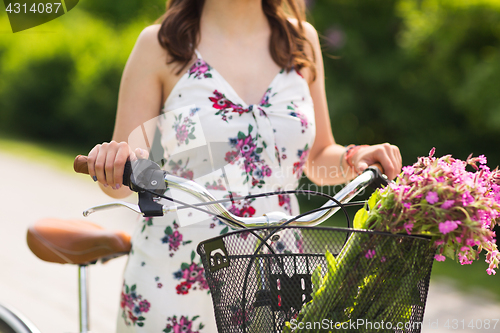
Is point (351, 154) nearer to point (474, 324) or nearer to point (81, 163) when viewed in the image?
point (81, 163)

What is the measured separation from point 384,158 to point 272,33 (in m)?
0.74

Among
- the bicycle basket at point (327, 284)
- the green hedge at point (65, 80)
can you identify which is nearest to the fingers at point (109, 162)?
the bicycle basket at point (327, 284)

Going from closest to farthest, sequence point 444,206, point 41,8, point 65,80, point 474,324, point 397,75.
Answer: point 444,206
point 474,324
point 41,8
point 397,75
point 65,80

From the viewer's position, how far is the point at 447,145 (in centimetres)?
598

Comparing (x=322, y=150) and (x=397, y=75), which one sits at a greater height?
(x=397, y=75)

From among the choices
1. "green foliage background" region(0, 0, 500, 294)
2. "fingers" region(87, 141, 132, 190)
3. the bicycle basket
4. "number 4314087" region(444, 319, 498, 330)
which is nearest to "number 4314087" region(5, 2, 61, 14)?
"green foliage background" region(0, 0, 500, 294)

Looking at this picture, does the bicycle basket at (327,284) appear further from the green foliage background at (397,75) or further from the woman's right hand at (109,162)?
the green foliage background at (397,75)

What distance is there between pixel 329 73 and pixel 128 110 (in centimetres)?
564

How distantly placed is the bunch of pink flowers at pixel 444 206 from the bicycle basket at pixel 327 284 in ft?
0.11

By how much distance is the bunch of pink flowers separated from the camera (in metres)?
0.97

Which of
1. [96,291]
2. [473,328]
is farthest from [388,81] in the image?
[96,291]

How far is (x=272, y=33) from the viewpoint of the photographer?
200 centimetres

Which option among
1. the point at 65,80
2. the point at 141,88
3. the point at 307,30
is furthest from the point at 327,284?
the point at 65,80

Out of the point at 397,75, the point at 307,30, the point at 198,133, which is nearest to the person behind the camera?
the point at 198,133
